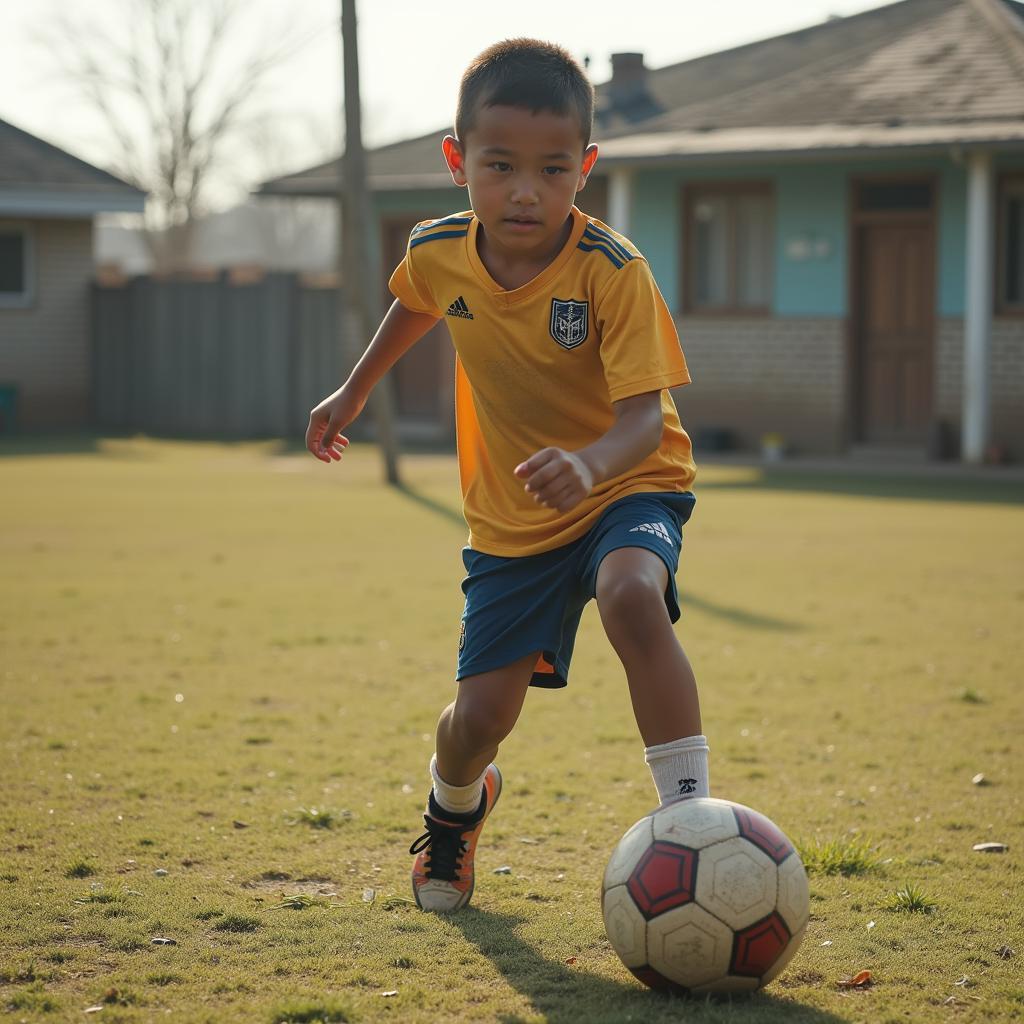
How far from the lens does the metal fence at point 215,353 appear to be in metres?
26.7

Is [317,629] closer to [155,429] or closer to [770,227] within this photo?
[770,227]

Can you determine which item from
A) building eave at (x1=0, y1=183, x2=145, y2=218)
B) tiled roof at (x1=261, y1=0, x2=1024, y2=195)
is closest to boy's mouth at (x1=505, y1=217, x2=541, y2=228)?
tiled roof at (x1=261, y1=0, x2=1024, y2=195)

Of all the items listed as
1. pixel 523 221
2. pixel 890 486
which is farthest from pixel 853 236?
pixel 523 221

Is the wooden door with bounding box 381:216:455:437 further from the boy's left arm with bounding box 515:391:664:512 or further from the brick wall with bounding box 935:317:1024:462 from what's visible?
the boy's left arm with bounding box 515:391:664:512

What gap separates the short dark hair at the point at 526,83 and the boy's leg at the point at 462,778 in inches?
52.3

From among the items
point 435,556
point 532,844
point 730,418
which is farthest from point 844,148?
point 532,844

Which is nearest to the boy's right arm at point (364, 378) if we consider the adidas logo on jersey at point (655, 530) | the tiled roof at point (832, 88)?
the adidas logo on jersey at point (655, 530)

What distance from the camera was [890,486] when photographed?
57.2 feet

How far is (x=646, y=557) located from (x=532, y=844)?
1464 mm

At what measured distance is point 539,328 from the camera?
397 centimetres

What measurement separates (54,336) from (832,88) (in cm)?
1372

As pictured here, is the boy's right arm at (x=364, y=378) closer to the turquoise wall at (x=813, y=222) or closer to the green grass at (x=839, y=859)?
the green grass at (x=839, y=859)

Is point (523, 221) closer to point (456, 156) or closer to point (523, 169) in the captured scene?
point (523, 169)

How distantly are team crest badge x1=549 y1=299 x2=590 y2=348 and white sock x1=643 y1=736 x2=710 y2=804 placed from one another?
997 millimetres
